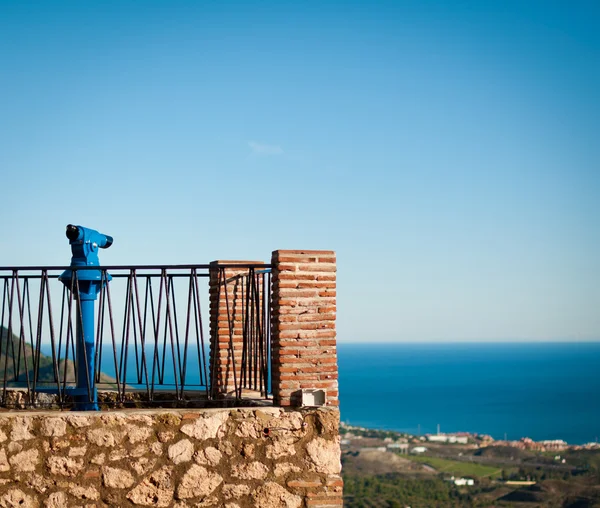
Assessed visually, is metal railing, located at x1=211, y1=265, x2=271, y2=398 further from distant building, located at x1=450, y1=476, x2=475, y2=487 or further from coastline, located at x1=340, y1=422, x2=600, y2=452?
coastline, located at x1=340, y1=422, x2=600, y2=452

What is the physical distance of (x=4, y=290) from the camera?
22.3 feet

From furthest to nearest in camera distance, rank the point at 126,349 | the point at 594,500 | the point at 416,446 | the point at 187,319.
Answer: the point at 416,446, the point at 594,500, the point at 126,349, the point at 187,319

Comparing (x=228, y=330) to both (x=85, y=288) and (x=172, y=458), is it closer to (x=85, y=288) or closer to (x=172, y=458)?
(x=85, y=288)

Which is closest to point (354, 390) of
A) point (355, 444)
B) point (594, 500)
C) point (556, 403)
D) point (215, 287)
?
point (556, 403)

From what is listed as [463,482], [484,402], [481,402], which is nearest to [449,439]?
[463,482]

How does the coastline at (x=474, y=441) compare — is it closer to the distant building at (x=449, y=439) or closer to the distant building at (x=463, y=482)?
the distant building at (x=449, y=439)

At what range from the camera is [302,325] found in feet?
20.8

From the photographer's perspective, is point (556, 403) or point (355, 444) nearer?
point (355, 444)

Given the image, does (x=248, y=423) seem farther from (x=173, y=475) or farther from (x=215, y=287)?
(x=215, y=287)

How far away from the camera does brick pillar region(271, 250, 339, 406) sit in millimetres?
6285

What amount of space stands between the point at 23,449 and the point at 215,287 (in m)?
2.77

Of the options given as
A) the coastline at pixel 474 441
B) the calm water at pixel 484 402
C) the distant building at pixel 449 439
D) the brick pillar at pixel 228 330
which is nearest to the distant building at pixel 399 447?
the coastline at pixel 474 441

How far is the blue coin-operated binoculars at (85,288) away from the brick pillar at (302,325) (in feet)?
5.59

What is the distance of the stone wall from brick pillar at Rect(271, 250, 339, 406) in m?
0.24
